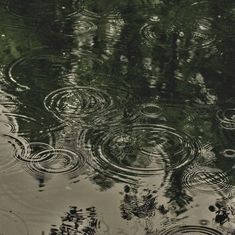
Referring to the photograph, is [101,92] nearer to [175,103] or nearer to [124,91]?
[124,91]

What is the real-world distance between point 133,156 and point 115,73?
2.34ft

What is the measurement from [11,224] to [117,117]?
814 millimetres

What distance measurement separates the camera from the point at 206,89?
2850 mm

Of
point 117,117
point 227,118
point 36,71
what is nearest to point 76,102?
point 117,117

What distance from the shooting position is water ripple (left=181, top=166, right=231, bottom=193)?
2.23m

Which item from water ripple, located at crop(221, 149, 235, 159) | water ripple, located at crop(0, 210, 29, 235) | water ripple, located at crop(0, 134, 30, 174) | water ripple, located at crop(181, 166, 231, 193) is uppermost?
water ripple, located at crop(221, 149, 235, 159)

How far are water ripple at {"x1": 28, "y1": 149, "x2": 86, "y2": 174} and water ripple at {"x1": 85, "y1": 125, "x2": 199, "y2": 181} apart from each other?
0.23ft

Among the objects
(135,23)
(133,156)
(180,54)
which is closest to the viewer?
(133,156)

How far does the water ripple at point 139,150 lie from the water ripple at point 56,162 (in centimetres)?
7

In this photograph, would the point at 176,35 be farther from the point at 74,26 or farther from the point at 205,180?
the point at 205,180

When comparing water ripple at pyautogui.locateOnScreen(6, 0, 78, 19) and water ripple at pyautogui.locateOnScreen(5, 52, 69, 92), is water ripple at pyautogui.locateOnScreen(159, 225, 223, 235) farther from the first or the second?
water ripple at pyautogui.locateOnScreen(6, 0, 78, 19)

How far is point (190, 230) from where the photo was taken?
2029mm

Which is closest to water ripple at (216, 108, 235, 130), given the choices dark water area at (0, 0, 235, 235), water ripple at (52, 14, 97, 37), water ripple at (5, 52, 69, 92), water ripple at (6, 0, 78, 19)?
dark water area at (0, 0, 235, 235)

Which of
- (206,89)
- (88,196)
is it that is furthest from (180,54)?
(88,196)
